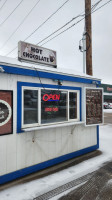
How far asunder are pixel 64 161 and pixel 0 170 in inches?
93.2

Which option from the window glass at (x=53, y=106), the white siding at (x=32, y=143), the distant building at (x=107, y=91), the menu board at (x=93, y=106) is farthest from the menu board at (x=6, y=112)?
the distant building at (x=107, y=91)

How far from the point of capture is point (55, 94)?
4.96 m

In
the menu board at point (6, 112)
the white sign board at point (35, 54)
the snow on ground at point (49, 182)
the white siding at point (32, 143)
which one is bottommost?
the snow on ground at point (49, 182)

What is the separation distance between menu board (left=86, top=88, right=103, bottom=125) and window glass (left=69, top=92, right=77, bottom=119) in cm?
51

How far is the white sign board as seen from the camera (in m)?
4.87

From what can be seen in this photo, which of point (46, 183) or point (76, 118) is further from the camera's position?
point (76, 118)

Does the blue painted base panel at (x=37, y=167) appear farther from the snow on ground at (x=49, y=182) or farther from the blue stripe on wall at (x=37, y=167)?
the snow on ground at (x=49, y=182)

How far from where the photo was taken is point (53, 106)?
16.2 feet

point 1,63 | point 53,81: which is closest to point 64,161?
point 53,81

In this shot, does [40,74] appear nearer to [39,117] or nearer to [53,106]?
[53,106]

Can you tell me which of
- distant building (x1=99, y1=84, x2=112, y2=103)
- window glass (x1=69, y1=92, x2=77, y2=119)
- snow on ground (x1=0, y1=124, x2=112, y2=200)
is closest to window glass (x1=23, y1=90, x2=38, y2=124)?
window glass (x1=69, y1=92, x2=77, y2=119)

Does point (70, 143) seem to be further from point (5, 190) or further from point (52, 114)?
point (5, 190)

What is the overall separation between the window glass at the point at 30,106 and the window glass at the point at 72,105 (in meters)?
1.51

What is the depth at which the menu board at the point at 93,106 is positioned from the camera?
18.6 ft
